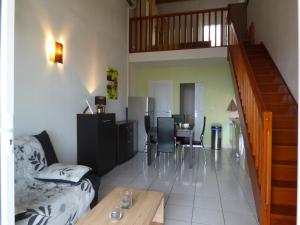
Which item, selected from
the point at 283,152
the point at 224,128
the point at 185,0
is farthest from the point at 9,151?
the point at 185,0

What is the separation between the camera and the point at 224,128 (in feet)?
21.4

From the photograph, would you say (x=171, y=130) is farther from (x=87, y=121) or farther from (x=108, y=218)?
(x=108, y=218)

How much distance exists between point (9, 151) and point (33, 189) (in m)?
1.25

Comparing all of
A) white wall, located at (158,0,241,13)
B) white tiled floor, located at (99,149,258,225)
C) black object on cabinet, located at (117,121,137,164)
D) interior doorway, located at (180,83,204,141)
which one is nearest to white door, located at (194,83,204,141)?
interior doorway, located at (180,83,204,141)

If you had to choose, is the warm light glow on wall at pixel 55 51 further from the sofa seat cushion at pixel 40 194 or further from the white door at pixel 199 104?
the white door at pixel 199 104

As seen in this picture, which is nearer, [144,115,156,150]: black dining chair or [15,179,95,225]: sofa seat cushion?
[15,179,95,225]: sofa seat cushion

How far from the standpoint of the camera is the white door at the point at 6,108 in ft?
3.53

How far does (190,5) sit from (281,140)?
6784mm

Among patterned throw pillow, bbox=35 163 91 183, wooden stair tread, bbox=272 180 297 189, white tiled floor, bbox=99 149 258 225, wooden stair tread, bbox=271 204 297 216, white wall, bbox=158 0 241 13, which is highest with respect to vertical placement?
white wall, bbox=158 0 241 13

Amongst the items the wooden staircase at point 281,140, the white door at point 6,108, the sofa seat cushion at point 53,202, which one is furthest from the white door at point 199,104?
the white door at point 6,108

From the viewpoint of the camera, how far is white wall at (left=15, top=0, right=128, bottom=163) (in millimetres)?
2666

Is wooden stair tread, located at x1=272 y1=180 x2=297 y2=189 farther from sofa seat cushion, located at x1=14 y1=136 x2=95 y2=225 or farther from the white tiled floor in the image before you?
sofa seat cushion, located at x1=14 y1=136 x2=95 y2=225

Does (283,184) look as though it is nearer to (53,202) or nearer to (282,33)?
(53,202)

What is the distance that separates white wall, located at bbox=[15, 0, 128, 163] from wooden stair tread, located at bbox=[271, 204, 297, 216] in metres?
2.83
